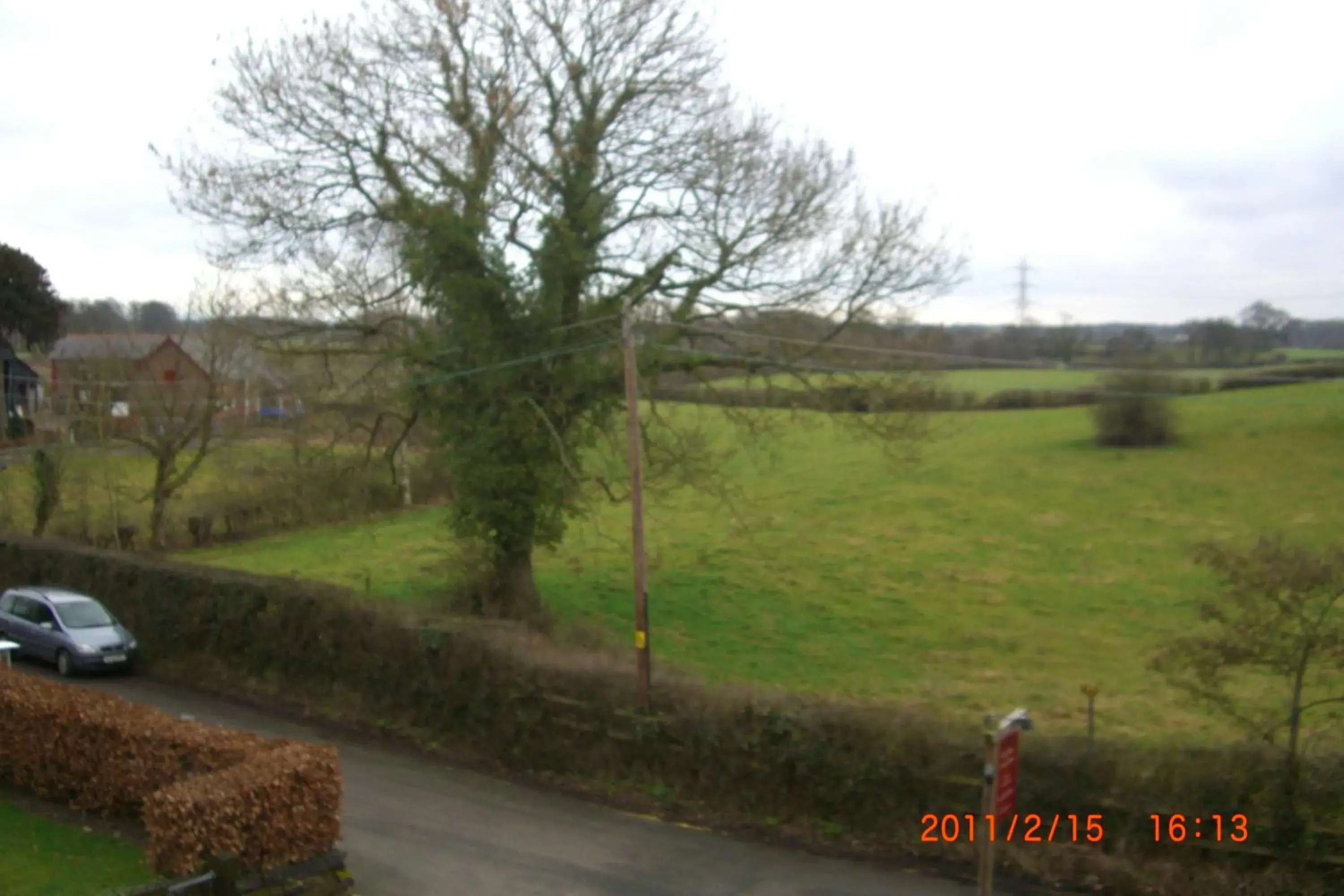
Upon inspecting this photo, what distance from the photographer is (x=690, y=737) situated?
16891 mm

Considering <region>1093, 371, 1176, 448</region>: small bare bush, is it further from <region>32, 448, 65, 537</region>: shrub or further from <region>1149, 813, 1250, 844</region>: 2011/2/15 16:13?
<region>32, 448, 65, 537</region>: shrub

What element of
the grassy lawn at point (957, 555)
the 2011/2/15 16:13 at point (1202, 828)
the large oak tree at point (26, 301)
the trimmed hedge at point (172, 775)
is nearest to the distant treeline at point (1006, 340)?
the grassy lawn at point (957, 555)

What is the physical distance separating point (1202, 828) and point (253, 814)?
35.0 ft

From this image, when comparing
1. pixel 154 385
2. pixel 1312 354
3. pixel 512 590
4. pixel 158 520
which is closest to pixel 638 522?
pixel 512 590

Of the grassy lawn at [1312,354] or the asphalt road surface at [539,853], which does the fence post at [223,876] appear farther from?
the grassy lawn at [1312,354]

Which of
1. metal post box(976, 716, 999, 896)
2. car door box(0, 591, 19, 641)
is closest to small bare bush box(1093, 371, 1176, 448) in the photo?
car door box(0, 591, 19, 641)

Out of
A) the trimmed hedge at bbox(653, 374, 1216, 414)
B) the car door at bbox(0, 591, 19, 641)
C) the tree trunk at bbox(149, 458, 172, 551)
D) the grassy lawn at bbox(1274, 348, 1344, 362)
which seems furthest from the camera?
the tree trunk at bbox(149, 458, 172, 551)

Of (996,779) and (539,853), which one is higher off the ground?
(996,779)

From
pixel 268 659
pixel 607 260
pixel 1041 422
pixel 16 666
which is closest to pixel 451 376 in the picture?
pixel 607 260

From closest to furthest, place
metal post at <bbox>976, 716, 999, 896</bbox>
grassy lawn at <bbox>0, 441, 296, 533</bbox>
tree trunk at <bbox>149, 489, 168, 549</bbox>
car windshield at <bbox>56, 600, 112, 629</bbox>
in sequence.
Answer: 1. metal post at <bbox>976, 716, 999, 896</bbox>
2. car windshield at <bbox>56, 600, 112, 629</bbox>
3. tree trunk at <bbox>149, 489, 168, 549</bbox>
4. grassy lawn at <bbox>0, 441, 296, 533</bbox>

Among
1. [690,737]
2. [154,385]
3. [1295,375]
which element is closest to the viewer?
[690,737]

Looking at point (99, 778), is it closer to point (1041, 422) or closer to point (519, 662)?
point (519, 662)

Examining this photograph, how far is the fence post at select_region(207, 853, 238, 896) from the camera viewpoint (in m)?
11.6

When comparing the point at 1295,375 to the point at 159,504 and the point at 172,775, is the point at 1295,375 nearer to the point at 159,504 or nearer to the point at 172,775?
the point at 172,775
